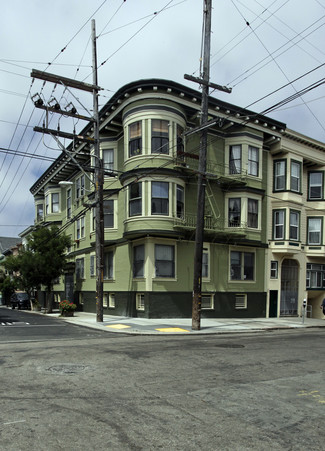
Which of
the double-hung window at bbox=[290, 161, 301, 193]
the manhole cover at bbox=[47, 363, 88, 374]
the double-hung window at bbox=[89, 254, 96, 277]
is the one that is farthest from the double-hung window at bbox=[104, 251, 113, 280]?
the manhole cover at bbox=[47, 363, 88, 374]

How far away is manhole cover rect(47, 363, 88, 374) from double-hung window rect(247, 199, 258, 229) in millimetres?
18819

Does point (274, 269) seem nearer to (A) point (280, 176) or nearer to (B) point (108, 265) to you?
(A) point (280, 176)

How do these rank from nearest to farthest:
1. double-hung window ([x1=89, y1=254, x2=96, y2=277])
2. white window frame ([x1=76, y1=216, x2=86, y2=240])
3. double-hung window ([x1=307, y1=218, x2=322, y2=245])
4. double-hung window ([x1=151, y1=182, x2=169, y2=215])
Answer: double-hung window ([x1=151, y1=182, x2=169, y2=215]) < double-hung window ([x1=307, y1=218, x2=322, y2=245]) < double-hung window ([x1=89, y1=254, x2=96, y2=277]) < white window frame ([x1=76, y1=216, x2=86, y2=240])

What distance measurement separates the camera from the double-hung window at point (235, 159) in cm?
2564

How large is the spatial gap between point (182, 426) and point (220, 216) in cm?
2054

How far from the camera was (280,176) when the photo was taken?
2734 centimetres

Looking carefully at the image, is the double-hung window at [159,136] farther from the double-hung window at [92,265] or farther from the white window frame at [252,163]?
the double-hung window at [92,265]

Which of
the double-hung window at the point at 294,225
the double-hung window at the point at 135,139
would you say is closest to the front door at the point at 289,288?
the double-hung window at the point at 294,225

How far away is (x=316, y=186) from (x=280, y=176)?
412 cm

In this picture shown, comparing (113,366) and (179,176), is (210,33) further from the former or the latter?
(113,366)

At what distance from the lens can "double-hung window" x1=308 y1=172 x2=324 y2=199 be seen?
29.6m

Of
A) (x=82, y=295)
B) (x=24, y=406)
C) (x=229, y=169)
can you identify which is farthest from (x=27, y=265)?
(x=24, y=406)

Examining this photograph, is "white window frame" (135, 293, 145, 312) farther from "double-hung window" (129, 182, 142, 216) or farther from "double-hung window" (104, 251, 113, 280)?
"double-hung window" (129, 182, 142, 216)

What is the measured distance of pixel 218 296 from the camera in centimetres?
2469
